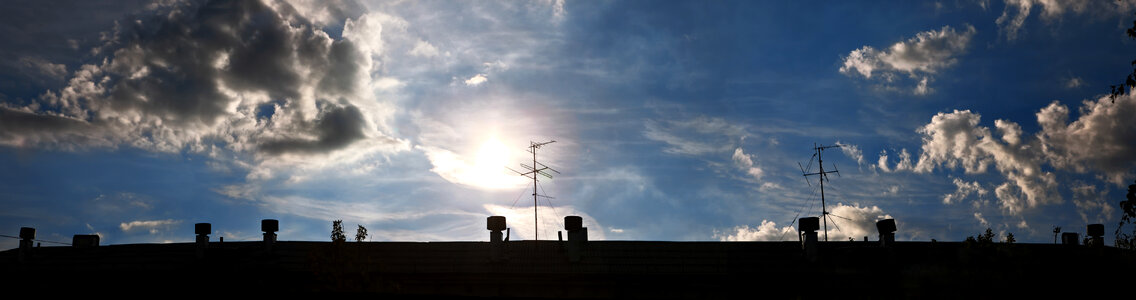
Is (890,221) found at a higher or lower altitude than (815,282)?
higher

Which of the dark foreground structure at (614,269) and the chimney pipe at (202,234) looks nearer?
the dark foreground structure at (614,269)

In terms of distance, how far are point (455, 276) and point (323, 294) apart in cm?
1449

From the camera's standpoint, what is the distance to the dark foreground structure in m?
30.4

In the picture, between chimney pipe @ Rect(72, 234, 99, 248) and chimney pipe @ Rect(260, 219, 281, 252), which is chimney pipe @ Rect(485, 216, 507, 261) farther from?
chimney pipe @ Rect(72, 234, 99, 248)

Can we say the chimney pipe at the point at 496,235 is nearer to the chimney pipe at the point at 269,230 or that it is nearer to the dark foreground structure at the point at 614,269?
the dark foreground structure at the point at 614,269

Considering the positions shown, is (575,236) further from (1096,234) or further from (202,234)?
(1096,234)

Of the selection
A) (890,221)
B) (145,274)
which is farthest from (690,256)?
(145,274)

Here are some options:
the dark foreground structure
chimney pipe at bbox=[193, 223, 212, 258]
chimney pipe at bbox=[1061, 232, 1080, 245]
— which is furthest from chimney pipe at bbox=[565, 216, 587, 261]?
chimney pipe at bbox=[1061, 232, 1080, 245]

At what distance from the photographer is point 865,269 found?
31625 mm

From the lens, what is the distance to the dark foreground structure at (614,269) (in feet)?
99.6

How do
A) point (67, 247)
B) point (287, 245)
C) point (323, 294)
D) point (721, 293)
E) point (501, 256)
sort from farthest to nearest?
point (67, 247) → point (287, 245) → point (501, 256) → point (721, 293) → point (323, 294)

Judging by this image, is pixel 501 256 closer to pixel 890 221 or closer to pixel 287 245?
pixel 287 245

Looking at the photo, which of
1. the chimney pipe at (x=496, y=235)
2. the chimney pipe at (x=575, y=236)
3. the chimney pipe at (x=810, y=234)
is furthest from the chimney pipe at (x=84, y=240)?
the chimney pipe at (x=810, y=234)

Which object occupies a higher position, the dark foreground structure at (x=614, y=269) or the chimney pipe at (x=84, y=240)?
the chimney pipe at (x=84, y=240)
